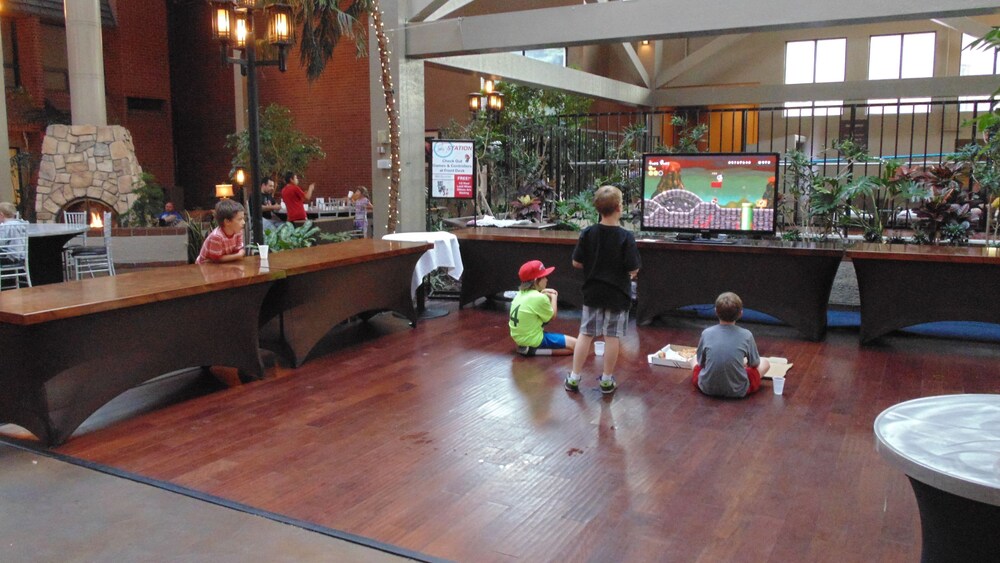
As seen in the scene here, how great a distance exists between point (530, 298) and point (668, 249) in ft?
5.46

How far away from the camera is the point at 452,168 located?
28.6ft

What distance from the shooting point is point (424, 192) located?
33.1ft

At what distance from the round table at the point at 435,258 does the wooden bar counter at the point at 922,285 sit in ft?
11.7

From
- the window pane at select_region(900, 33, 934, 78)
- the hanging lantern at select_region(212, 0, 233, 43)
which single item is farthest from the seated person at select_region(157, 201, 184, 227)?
the window pane at select_region(900, 33, 934, 78)

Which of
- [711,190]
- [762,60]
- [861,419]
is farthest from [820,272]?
[762,60]

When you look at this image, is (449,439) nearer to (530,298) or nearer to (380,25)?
(530,298)

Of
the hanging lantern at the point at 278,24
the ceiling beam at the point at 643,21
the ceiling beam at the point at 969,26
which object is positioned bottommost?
the hanging lantern at the point at 278,24

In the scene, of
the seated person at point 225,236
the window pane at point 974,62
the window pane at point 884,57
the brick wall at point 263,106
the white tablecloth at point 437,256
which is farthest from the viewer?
the window pane at point 884,57

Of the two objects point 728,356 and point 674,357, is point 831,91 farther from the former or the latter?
point 728,356

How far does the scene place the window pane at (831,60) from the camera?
18.4 metres

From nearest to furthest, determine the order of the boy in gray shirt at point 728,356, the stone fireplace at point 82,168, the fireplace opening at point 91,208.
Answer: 1. the boy in gray shirt at point 728,356
2. the stone fireplace at point 82,168
3. the fireplace opening at point 91,208

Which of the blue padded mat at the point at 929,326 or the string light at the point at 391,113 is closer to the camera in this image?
the blue padded mat at the point at 929,326

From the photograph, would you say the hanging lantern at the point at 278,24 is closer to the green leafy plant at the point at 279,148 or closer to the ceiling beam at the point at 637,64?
the green leafy plant at the point at 279,148

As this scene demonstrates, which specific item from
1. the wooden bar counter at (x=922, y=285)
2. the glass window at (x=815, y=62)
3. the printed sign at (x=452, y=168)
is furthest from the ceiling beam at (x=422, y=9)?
the glass window at (x=815, y=62)
